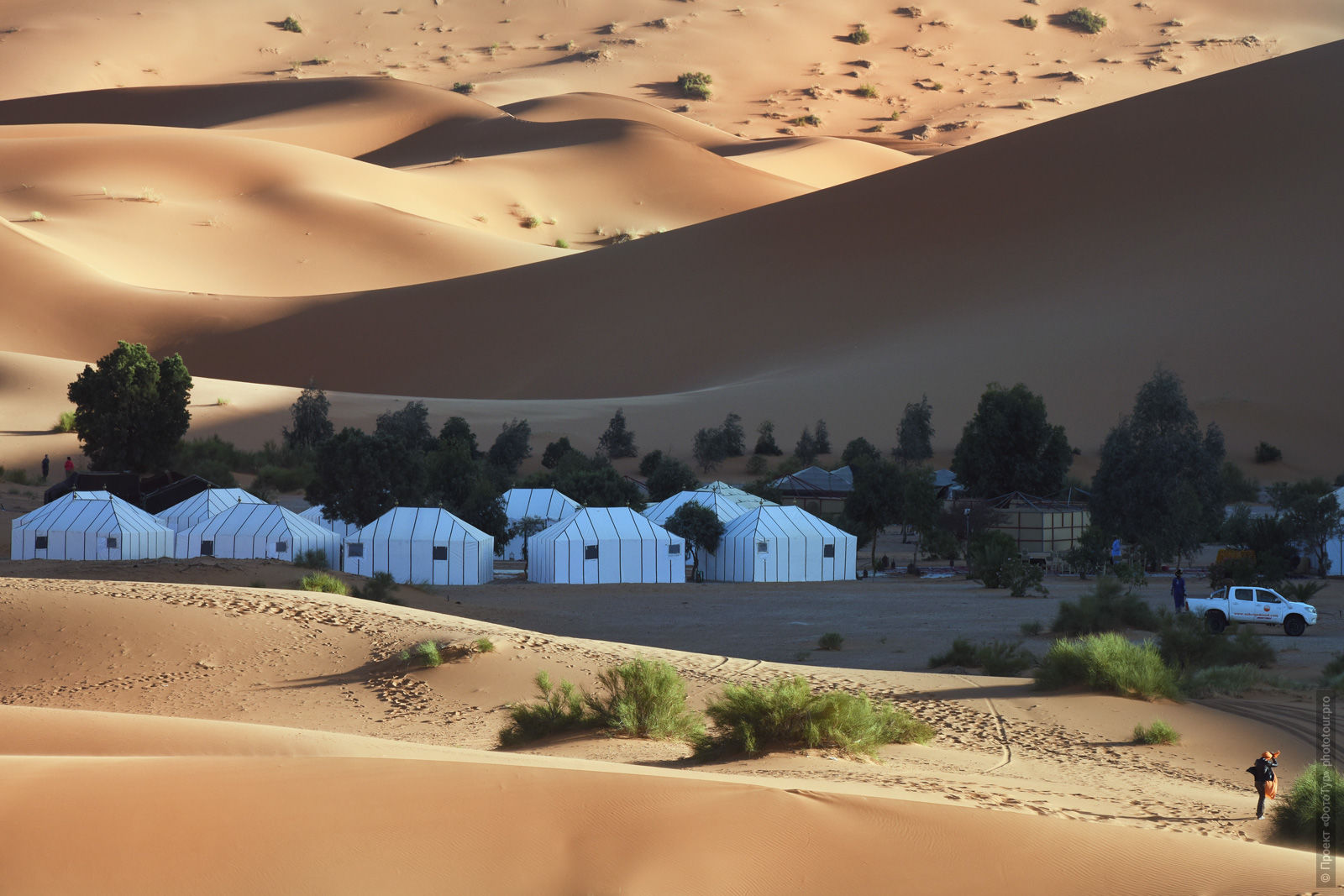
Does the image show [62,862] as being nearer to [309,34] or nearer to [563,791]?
[563,791]

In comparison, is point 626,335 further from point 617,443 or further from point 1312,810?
point 1312,810

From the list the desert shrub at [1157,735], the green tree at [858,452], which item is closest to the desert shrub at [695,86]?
the green tree at [858,452]

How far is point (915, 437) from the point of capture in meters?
54.0

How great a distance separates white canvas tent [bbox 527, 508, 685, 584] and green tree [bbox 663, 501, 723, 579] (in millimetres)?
963

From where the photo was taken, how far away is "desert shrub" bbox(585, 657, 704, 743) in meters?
13.0

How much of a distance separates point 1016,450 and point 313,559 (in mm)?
23801

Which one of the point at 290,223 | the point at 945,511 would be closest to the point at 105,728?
the point at 945,511

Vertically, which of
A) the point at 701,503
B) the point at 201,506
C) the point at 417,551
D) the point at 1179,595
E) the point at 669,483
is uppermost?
the point at 669,483

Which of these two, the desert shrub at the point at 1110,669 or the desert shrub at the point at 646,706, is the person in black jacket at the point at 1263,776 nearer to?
the desert shrub at the point at 646,706

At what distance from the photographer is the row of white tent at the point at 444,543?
31.4 meters

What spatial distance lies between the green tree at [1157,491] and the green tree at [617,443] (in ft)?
80.7

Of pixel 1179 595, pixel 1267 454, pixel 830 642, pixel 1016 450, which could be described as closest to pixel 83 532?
pixel 830 642

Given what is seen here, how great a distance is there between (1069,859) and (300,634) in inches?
520

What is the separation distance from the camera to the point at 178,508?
119 ft
